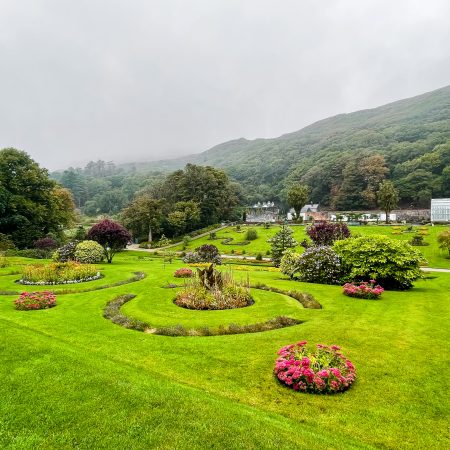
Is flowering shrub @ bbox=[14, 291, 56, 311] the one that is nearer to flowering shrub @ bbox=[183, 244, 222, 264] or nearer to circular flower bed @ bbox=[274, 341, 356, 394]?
circular flower bed @ bbox=[274, 341, 356, 394]

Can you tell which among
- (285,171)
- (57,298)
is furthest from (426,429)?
(285,171)

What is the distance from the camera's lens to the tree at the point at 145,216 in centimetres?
6850

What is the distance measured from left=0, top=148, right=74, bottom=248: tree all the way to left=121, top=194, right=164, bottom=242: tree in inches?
566

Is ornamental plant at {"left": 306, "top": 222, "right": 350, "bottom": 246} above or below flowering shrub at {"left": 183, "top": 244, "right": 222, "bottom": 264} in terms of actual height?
above

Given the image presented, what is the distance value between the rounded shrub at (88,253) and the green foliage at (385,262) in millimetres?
24002

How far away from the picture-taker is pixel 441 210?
69.5 meters

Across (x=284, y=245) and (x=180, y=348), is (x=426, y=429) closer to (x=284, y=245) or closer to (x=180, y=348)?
(x=180, y=348)

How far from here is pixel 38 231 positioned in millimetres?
51688

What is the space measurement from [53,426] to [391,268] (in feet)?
62.2

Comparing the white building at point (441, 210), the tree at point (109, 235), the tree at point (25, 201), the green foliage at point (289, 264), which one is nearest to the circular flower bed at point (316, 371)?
the green foliage at point (289, 264)

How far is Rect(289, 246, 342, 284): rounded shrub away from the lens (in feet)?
71.0

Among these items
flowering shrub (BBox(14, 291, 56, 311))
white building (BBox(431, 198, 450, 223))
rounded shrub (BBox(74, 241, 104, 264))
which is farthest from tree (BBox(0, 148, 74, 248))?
white building (BBox(431, 198, 450, 223))

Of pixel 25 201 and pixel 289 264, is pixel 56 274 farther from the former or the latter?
pixel 25 201

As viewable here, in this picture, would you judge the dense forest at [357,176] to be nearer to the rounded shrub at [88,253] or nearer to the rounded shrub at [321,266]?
the rounded shrub at [321,266]
